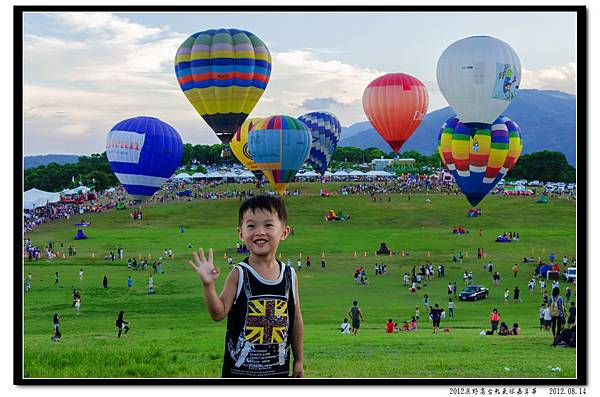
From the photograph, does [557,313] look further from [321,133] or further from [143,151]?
[321,133]

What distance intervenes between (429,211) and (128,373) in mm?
44997

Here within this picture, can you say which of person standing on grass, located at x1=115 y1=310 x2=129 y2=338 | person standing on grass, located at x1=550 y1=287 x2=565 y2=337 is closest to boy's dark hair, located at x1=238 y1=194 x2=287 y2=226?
person standing on grass, located at x1=550 y1=287 x2=565 y2=337

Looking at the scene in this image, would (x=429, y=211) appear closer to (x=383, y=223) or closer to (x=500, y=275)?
(x=383, y=223)

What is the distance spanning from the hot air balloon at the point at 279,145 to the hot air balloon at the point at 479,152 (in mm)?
7458

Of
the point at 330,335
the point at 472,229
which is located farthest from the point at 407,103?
the point at 330,335

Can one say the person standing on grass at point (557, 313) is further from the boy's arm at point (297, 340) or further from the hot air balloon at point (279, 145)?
the hot air balloon at point (279, 145)

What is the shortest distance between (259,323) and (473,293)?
2048 centimetres

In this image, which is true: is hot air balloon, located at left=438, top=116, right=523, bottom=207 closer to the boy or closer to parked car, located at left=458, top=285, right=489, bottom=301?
parked car, located at left=458, top=285, right=489, bottom=301

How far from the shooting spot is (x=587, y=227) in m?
9.44

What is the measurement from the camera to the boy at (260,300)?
6000mm

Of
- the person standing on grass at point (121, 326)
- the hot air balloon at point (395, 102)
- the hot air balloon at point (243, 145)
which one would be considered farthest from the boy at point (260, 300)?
the hot air balloon at point (243, 145)

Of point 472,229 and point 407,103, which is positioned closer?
point 407,103

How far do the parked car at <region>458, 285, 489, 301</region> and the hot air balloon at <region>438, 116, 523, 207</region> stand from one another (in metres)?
7.51

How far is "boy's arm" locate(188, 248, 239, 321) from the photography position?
562 centimetres
